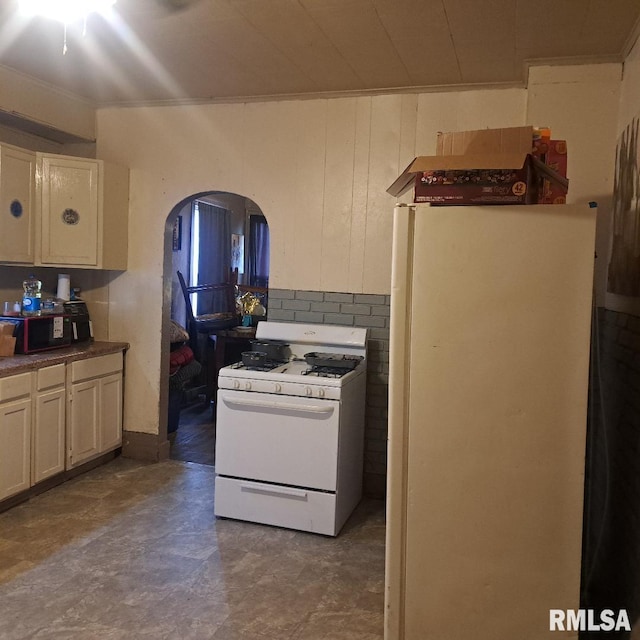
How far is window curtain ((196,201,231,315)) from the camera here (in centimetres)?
660

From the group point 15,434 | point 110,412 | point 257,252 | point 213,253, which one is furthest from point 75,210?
Answer: point 257,252

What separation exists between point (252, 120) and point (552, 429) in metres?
2.95

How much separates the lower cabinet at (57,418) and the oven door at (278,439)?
108cm

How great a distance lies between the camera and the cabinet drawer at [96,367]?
3.78m

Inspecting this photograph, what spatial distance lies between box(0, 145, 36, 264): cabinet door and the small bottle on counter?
0.73 ft

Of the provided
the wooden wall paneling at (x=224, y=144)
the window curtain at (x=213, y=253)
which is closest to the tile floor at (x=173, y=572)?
the wooden wall paneling at (x=224, y=144)

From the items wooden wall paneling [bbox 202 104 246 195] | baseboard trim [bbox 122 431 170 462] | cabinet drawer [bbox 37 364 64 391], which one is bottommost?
baseboard trim [bbox 122 431 170 462]

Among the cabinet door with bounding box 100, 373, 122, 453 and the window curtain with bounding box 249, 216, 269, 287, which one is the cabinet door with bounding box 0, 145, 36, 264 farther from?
the window curtain with bounding box 249, 216, 269, 287

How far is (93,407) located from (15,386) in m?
0.75

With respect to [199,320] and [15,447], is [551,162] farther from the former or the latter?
[199,320]

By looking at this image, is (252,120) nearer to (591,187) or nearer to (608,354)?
(591,187)

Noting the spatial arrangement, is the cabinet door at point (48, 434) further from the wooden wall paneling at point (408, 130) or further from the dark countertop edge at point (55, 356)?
the wooden wall paneling at point (408, 130)

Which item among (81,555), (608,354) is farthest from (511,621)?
(81,555)

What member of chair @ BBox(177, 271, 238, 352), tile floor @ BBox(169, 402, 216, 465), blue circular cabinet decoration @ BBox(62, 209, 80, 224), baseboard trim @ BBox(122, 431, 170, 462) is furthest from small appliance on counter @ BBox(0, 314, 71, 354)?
chair @ BBox(177, 271, 238, 352)
